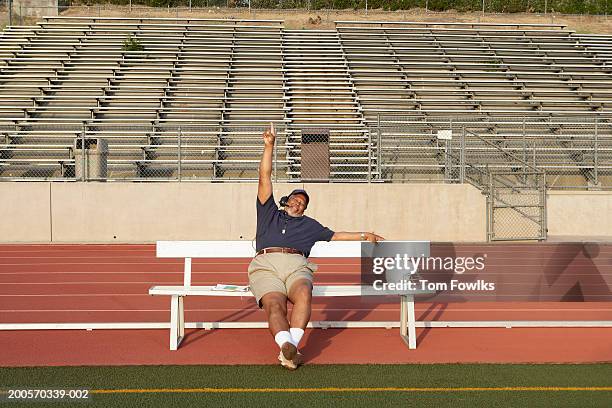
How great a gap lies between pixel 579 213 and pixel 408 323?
11.8 meters

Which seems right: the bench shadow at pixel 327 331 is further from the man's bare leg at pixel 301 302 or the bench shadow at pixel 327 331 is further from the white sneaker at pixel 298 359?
the man's bare leg at pixel 301 302

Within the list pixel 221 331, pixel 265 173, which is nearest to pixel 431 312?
pixel 221 331

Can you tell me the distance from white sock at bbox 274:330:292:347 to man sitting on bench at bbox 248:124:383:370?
0.92 ft

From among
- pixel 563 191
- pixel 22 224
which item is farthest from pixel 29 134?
pixel 563 191

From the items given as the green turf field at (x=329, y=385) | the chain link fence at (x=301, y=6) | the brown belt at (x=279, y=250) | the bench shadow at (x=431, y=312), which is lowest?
the bench shadow at (x=431, y=312)

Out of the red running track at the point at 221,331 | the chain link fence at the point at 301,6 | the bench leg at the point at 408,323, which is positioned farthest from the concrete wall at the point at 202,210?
the chain link fence at the point at 301,6

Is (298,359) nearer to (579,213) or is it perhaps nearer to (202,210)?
(202,210)

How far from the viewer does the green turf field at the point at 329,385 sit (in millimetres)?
4922

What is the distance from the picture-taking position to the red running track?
20.2 ft

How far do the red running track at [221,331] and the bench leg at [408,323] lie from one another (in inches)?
3.4

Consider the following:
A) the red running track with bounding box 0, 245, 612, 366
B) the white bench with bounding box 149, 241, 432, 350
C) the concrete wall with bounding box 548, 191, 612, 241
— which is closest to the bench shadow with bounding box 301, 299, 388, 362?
the red running track with bounding box 0, 245, 612, 366

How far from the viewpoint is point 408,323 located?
6.52 meters

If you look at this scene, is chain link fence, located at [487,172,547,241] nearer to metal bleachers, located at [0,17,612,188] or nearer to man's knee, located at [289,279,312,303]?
metal bleachers, located at [0,17,612,188]

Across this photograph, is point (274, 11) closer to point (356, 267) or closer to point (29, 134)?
point (29, 134)
